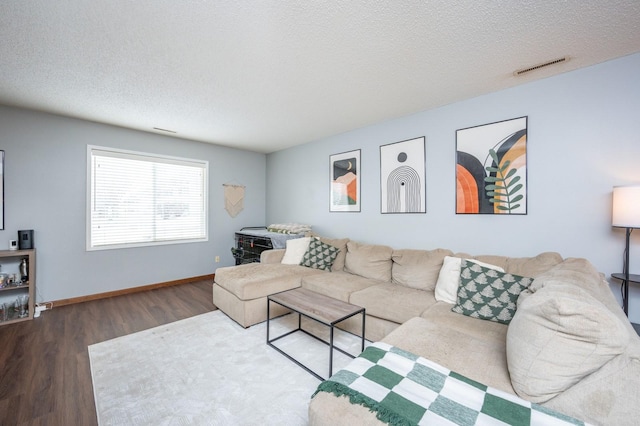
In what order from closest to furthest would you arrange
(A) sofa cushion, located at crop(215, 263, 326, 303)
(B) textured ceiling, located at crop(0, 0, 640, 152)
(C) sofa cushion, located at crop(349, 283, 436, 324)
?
(B) textured ceiling, located at crop(0, 0, 640, 152), (C) sofa cushion, located at crop(349, 283, 436, 324), (A) sofa cushion, located at crop(215, 263, 326, 303)

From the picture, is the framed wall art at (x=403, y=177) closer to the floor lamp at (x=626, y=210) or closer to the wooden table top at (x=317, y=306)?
the floor lamp at (x=626, y=210)

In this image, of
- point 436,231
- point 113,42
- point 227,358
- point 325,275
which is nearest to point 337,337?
point 325,275

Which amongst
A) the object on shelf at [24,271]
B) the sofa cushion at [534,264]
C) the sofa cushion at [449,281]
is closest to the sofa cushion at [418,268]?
the sofa cushion at [449,281]

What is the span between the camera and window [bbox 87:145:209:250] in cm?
369

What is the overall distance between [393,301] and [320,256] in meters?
1.37

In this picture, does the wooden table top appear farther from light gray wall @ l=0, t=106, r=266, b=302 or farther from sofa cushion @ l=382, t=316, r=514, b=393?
light gray wall @ l=0, t=106, r=266, b=302

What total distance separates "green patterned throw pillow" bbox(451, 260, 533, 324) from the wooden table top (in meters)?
0.87

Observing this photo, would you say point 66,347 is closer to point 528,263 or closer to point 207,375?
point 207,375

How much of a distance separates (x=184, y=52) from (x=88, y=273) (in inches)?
136

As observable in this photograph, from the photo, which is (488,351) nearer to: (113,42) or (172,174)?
(113,42)

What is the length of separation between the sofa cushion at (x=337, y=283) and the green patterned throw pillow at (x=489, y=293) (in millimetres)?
966

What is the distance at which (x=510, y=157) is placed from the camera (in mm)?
2527

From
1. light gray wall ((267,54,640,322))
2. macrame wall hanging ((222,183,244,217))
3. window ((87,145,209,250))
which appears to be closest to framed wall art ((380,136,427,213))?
light gray wall ((267,54,640,322))

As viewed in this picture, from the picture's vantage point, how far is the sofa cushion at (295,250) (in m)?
3.67
